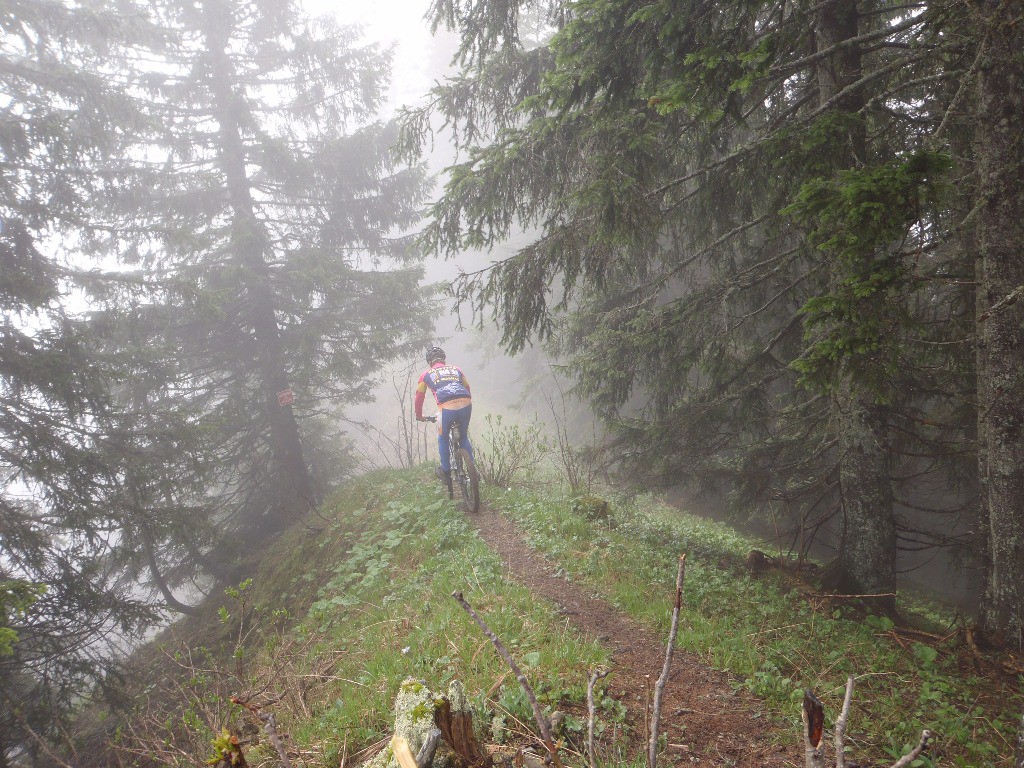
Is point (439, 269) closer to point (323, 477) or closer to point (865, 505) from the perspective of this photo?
point (323, 477)

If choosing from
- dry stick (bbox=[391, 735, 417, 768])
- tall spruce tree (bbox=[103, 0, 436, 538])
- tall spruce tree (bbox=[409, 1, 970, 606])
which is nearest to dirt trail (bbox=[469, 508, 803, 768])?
dry stick (bbox=[391, 735, 417, 768])

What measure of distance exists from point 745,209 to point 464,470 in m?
5.26

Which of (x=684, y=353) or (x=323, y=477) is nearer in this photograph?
(x=684, y=353)

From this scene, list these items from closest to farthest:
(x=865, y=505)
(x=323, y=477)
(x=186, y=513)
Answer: (x=865, y=505) → (x=186, y=513) → (x=323, y=477)

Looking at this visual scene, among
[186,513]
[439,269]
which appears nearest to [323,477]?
[186,513]

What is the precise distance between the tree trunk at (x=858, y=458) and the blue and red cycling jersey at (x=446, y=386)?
16.1ft

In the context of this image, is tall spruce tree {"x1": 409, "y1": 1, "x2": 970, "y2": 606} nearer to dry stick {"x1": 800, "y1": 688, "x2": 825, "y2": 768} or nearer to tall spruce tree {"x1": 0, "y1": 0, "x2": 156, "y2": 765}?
dry stick {"x1": 800, "y1": 688, "x2": 825, "y2": 768}

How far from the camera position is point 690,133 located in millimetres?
5562

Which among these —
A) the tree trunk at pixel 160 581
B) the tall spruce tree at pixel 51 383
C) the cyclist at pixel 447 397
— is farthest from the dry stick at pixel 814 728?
the tree trunk at pixel 160 581

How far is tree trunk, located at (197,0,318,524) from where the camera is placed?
12.3 m

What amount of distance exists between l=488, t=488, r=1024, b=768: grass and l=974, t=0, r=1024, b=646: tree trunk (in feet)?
2.60

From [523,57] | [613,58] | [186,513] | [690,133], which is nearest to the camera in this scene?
[613,58]

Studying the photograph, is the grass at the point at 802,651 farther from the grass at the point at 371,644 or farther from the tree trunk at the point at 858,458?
the grass at the point at 371,644

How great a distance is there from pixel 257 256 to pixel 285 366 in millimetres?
2717
